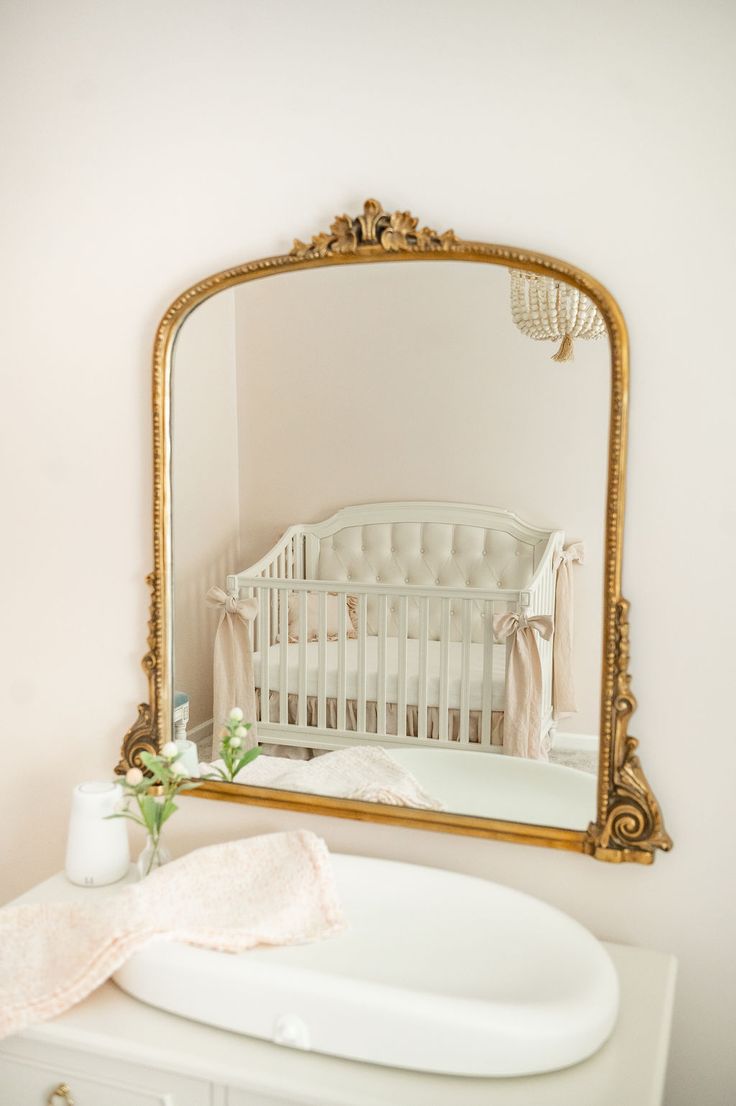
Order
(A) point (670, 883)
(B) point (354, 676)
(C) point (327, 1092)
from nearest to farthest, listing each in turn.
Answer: (C) point (327, 1092) → (A) point (670, 883) → (B) point (354, 676)

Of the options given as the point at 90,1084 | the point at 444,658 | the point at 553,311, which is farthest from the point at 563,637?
the point at 90,1084

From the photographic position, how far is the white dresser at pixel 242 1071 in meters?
1.05

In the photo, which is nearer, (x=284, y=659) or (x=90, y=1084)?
(x=90, y=1084)

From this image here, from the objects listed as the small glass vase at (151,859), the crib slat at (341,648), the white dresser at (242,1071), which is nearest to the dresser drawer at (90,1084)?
the white dresser at (242,1071)

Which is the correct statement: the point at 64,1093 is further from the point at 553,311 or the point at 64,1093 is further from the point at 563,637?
the point at 553,311

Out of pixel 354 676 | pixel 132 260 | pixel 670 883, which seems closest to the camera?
pixel 670 883

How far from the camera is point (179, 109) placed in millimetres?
1586

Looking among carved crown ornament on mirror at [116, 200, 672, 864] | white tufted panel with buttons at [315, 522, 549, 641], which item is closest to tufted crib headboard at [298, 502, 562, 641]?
white tufted panel with buttons at [315, 522, 549, 641]

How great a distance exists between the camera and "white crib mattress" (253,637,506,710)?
1435 mm

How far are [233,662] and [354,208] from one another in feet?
2.69

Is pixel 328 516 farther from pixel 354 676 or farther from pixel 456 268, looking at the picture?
pixel 456 268

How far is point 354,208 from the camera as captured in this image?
4.90 ft

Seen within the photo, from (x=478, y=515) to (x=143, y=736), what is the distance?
766mm

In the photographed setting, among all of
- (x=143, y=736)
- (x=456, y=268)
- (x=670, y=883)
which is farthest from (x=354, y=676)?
(x=456, y=268)
